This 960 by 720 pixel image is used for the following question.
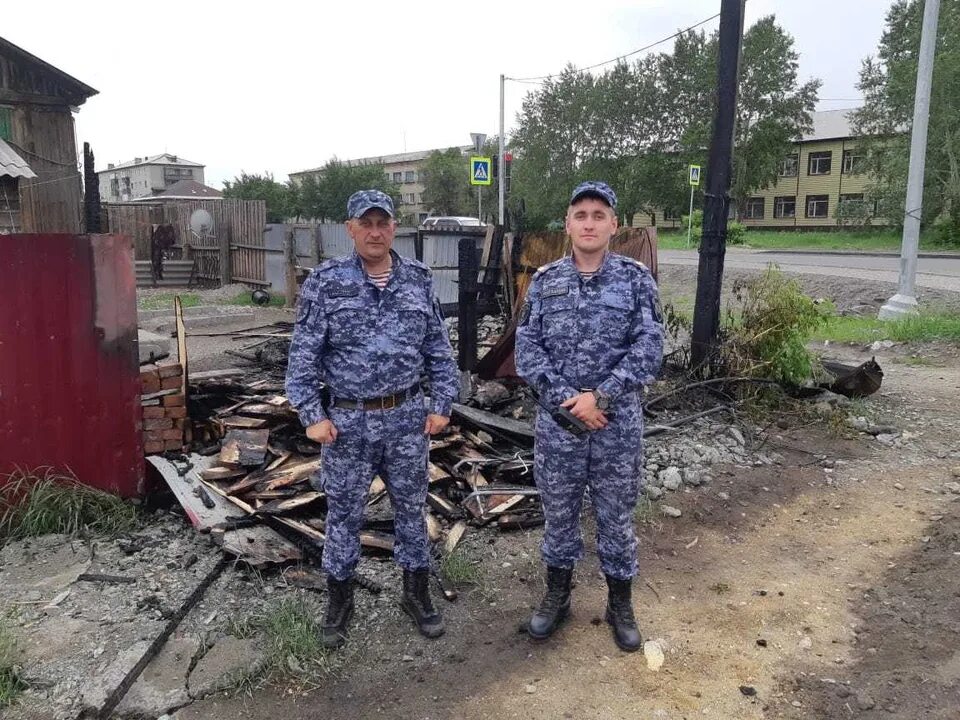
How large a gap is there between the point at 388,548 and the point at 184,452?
152 cm

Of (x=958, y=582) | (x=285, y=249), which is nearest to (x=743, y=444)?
(x=958, y=582)

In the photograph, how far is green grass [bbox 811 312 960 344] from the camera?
358 inches

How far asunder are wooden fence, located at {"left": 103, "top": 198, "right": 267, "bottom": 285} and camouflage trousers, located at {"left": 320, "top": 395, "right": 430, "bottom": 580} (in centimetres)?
1259

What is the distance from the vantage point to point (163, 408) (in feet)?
13.8

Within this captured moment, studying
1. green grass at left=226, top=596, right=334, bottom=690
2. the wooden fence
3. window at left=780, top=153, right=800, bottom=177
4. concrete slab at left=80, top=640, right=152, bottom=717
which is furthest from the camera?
window at left=780, top=153, right=800, bottom=177

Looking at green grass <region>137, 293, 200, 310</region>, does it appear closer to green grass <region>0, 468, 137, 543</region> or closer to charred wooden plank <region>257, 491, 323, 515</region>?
green grass <region>0, 468, 137, 543</region>

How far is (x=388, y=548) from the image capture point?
3.69 m

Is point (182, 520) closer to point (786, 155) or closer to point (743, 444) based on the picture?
point (743, 444)

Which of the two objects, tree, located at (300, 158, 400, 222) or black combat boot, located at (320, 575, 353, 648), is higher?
tree, located at (300, 158, 400, 222)

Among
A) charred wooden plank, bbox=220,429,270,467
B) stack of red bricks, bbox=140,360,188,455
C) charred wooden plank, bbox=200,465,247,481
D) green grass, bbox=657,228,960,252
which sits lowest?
charred wooden plank, bbox=200,465,247,481

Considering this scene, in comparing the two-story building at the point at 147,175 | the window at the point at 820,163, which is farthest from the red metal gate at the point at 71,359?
A: the two-story building at the point at 147,175

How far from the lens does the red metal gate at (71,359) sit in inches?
143

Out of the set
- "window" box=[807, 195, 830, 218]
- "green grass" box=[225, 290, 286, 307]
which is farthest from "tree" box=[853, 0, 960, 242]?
"green grass" box=[225, 290, 286, 307]

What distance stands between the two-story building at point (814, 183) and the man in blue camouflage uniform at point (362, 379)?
43960 mm
